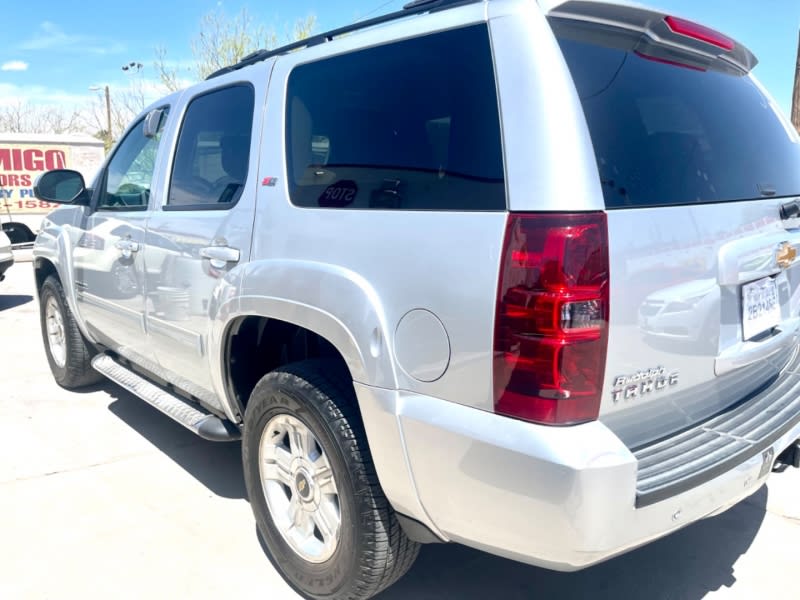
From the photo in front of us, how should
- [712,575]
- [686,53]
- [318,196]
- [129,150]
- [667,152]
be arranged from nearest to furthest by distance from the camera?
1. [667,152]
2. [686,53]
3. [318,196]
4. [712,575]
5. [129,150]

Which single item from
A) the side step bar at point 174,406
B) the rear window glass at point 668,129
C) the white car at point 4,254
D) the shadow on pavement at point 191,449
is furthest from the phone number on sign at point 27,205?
the rear window glass at point 668,129

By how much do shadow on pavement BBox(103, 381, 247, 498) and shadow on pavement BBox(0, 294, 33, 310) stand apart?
494 cm

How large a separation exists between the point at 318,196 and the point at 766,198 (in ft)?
5.16

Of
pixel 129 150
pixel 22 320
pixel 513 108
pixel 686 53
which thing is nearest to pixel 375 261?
pixel 513 108

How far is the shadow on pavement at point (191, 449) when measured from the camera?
3.66 meters

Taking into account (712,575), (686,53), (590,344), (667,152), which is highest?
(686,53)

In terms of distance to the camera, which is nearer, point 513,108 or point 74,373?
point 513,108

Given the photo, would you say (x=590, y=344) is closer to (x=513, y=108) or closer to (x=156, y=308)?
(x=513, y=108)

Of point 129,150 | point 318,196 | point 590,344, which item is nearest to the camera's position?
point 590,344

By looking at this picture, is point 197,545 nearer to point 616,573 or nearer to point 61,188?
point 616,573

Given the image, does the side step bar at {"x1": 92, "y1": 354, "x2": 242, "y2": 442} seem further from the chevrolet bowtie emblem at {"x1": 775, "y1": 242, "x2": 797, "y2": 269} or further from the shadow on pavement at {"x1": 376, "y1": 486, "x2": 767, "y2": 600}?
the chevrolet bowtie emblem at {"x1": 775, "y1": 242, "x2": 797, "y2": 269}

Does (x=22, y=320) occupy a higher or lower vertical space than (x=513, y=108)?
lower

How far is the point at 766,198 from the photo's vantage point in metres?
2.42

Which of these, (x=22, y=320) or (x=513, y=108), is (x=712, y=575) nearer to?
(x=513, y=108)
